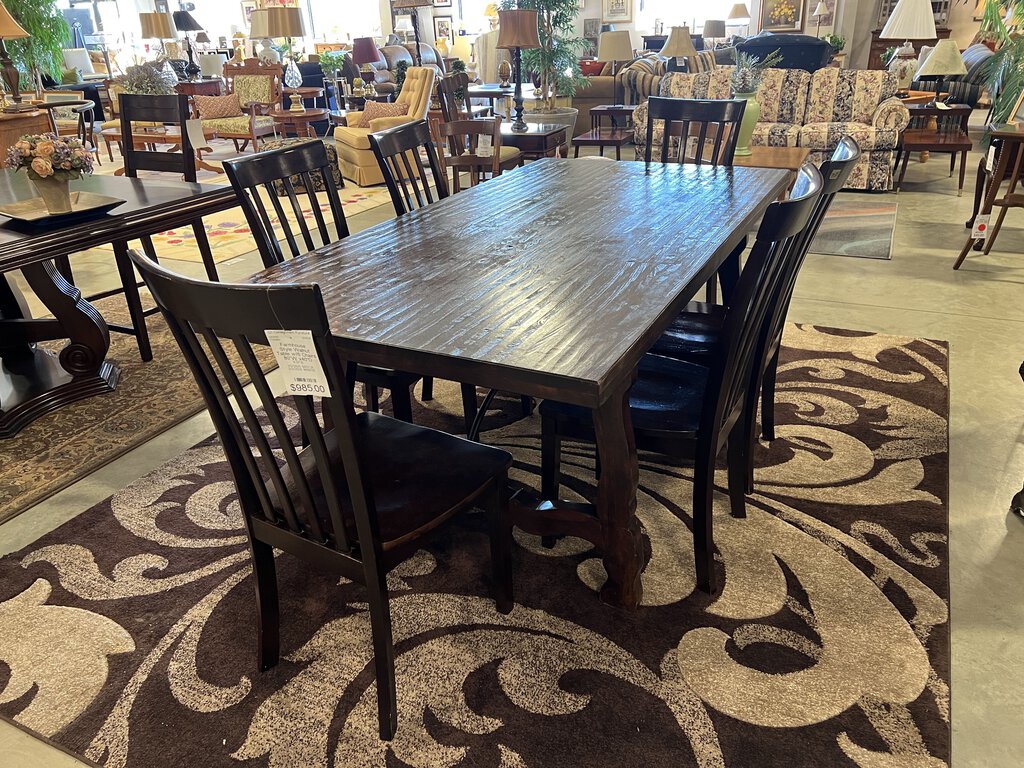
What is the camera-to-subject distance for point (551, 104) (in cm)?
662

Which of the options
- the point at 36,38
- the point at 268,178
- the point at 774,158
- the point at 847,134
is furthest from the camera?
the point at 36,38

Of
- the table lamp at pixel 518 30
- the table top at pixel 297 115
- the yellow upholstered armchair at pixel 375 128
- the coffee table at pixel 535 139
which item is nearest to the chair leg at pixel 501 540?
the coffee table at pixel 535 139

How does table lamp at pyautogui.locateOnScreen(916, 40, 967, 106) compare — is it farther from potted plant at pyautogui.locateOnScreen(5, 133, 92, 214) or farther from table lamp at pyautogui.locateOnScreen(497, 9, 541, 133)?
potted plant at pyautogui.locateOnScreen(5, 133, 92, 214)

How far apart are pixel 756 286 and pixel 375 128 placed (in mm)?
5896

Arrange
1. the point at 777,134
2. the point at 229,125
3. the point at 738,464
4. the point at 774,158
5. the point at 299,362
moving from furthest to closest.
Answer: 1. the point at 229,125
2. the point at 777,134
3. the point at 774,158
4. the point at 738,464
5. the point at 299,362

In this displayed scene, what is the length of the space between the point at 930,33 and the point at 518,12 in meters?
3.41

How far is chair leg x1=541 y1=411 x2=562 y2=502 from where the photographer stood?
186cm

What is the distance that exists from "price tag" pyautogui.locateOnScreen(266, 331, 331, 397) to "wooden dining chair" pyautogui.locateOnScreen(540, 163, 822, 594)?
78 centimetres

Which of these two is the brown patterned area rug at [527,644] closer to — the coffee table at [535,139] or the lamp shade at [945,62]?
the coffee table at [535,139]

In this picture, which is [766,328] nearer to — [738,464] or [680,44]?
[738,464]

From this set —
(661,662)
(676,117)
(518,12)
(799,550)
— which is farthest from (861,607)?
(518,12)

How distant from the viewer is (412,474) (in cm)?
157

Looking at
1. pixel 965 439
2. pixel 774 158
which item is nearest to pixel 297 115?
pixel 774 158

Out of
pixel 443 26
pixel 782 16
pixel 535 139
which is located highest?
pixel 443 26
